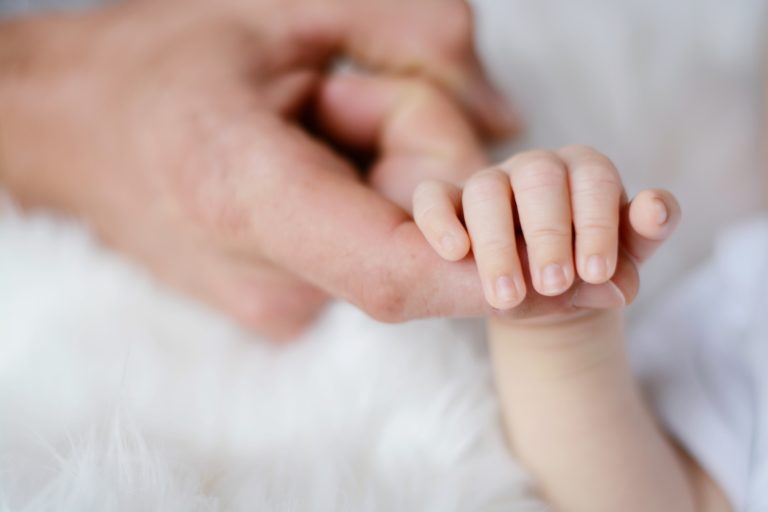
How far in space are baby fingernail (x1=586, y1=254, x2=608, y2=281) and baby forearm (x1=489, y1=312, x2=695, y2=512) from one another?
0.41 feet

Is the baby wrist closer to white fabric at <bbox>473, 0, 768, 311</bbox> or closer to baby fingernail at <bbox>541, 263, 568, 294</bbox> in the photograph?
baby fingernail at <bbox>541, 263, 568, 294</bbox>

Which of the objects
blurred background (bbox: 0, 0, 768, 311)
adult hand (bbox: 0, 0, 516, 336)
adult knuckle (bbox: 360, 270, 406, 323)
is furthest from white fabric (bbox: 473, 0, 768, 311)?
adult knuckle (bbox: 360, 270, 406, 323)

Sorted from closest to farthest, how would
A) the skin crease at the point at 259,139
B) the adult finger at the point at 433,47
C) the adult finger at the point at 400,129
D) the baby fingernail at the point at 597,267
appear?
1. the baby fingernail at the point at 597,267
2. the skin crease at the point at 259,139
3. the adult finger at the point at 400,129
4. the adult finger at the point at 433,47

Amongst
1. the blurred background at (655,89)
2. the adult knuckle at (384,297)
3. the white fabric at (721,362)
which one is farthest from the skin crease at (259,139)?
the white fabric at (721,362)

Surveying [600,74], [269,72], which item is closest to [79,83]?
[269,72]

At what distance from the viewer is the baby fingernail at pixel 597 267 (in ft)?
1.51

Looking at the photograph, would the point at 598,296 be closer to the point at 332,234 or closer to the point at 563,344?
the point at 563,344

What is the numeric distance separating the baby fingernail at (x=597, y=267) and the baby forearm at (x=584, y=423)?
0.13 m

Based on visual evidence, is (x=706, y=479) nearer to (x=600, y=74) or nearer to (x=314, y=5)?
(x=600, y=74)

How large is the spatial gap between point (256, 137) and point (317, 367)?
204 mm

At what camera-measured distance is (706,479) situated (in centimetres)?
67

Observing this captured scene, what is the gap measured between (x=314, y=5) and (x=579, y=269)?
0.52 m

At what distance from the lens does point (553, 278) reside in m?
0.46

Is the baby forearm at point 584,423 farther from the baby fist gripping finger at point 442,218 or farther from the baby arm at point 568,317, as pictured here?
the baby fist gripping finger at point 442,218
